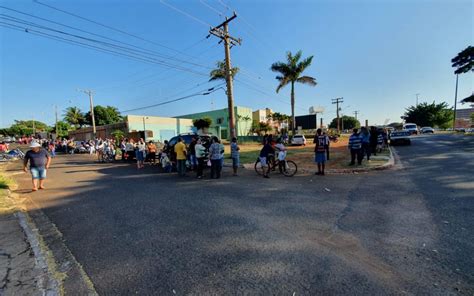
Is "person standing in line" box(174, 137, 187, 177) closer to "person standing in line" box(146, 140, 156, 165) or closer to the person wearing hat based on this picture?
the person wearing hat

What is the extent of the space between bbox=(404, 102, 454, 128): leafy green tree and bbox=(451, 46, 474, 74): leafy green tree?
41.8m

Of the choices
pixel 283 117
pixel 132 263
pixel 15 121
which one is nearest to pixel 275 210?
pixel 132 263

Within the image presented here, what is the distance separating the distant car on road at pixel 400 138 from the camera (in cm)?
1948

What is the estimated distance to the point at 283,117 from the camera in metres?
52.3

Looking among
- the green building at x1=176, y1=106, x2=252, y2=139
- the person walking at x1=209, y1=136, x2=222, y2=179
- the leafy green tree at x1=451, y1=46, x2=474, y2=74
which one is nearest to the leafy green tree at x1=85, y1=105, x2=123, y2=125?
the green building at x1=176, y1=106, x2=252, y2=139

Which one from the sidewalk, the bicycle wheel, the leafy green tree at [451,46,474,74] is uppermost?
the leafy green tree at [451,46,474,74]

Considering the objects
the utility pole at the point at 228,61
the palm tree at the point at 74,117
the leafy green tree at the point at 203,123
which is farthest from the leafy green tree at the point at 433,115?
the palm tree at the point at 74,117

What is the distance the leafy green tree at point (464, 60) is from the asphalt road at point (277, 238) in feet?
87.9

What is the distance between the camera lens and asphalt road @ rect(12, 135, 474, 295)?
2.46 m

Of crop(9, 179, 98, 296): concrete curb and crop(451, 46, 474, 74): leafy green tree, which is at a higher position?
crop(451, 46, 474, 74): leafy green tree

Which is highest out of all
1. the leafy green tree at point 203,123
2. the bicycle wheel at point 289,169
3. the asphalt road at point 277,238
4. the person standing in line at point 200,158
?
the leafy green tree at point 203,123

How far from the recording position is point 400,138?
19.7 meters

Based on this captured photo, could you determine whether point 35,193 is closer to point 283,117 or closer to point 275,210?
point 275,210

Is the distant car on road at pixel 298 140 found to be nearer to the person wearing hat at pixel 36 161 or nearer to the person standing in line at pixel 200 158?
the person standing in line at pixel 200 158
